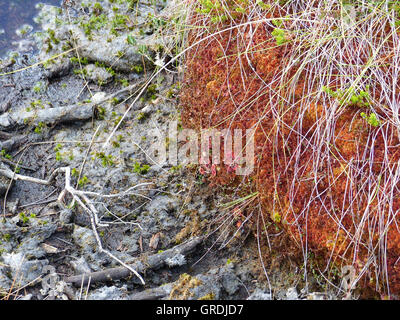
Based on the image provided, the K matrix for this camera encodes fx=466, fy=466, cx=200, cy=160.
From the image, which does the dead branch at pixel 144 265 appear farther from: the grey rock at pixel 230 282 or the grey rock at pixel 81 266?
the grey rock at pixel 230 282

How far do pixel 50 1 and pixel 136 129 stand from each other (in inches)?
95.6

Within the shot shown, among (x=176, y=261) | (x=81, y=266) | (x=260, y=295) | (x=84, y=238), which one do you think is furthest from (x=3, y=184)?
→ (x=260, y=295)

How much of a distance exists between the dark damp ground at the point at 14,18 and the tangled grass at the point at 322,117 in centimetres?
267

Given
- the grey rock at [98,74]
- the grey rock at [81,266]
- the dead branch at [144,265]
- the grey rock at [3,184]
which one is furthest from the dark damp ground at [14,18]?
the dead branch at [144,265]

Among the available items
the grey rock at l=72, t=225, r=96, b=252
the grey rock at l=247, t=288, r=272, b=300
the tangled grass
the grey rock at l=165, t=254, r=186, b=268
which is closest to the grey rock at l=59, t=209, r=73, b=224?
the grey rock at l=72, t=225, r=96, b=252

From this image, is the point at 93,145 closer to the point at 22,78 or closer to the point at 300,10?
the point at 22,78

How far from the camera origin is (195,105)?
331 centimetres

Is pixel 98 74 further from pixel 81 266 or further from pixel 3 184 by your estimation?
pixel 81 266

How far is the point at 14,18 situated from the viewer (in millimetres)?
5160

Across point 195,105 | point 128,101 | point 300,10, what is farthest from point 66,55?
point 300,10
